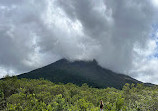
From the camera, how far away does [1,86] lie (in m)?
84.0

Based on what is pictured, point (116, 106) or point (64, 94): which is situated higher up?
point (64, 94)

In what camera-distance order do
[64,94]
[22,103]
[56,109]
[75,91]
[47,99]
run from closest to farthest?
[56,109] → [22,103] → [47,99] → [64,94] → [75,91]

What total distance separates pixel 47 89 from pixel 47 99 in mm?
13437

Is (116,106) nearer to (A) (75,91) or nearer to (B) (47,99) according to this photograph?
(B) (47,99)

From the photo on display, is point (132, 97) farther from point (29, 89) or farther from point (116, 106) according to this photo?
point (29, 89)

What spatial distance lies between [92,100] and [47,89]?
1014 inches

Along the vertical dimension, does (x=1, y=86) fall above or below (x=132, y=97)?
above

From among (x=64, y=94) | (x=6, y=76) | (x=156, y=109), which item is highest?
(x=6, y=76)

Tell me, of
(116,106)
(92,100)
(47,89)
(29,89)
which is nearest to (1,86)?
(29,89)

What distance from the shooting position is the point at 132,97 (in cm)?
7219

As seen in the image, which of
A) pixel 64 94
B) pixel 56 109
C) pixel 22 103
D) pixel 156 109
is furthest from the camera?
pixel 64 94

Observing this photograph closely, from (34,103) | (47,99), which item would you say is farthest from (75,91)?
(34,103)

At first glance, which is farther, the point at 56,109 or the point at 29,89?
the point at 29,89

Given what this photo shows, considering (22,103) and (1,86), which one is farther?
(1,86)
